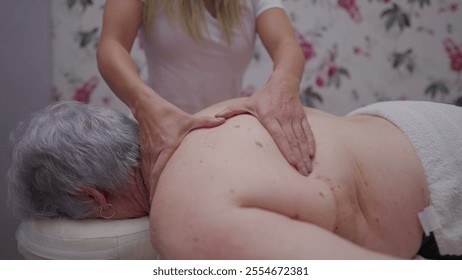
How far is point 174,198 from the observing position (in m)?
0.66

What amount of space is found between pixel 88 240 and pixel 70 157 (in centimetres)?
18

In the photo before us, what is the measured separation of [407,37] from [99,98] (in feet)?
5.00

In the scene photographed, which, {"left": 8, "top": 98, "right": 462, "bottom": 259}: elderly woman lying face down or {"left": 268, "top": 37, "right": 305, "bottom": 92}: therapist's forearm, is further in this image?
{"left": 268, "top": 37, "right": 305, "bottom": 92}: therapist's forearm

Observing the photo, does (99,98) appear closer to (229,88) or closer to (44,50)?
(44,50)

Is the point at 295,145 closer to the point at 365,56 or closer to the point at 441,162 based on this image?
the point at 441,162

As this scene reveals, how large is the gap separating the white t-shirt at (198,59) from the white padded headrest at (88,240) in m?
0.55

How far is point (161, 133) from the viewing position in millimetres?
836

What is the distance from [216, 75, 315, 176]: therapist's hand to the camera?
29.1 inches

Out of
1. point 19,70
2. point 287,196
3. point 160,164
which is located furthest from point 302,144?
point 19,70

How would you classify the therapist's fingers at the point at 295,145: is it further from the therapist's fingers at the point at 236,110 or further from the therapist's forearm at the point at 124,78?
the therapist's forearm at the point at 124,78

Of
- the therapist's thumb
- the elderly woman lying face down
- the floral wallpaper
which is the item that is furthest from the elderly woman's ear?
the floral wallpaper

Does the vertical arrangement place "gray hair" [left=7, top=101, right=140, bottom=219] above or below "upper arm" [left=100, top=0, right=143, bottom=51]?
below

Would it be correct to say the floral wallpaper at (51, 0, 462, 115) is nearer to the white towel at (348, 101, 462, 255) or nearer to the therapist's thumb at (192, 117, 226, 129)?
the white towel at (348, 101, 462, 255)
